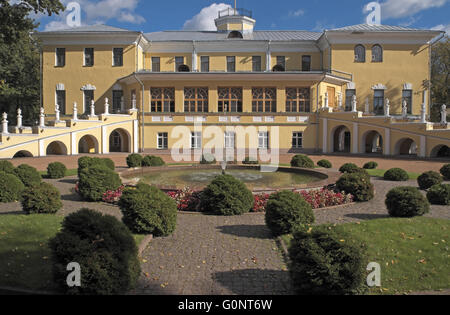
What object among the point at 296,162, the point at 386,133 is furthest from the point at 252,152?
the point at 296,162

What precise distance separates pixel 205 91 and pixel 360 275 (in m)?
28.6

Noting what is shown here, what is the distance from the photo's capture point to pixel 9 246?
691 centimetres

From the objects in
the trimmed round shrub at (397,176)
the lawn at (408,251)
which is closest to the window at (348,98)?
the trimmed round shrub at (397,176)

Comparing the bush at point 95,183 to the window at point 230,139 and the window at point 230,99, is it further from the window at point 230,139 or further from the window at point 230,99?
the window at point 230,99

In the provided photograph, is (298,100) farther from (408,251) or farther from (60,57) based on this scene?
(408,251)

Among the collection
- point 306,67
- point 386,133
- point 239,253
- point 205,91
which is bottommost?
point 239,253

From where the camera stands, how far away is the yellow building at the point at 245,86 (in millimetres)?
31688

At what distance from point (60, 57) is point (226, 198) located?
31.6m

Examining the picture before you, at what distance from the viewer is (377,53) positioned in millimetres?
35250

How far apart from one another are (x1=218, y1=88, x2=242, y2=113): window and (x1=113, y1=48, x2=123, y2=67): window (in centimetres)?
1033

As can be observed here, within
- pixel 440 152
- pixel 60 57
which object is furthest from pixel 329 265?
pixel 60 57
